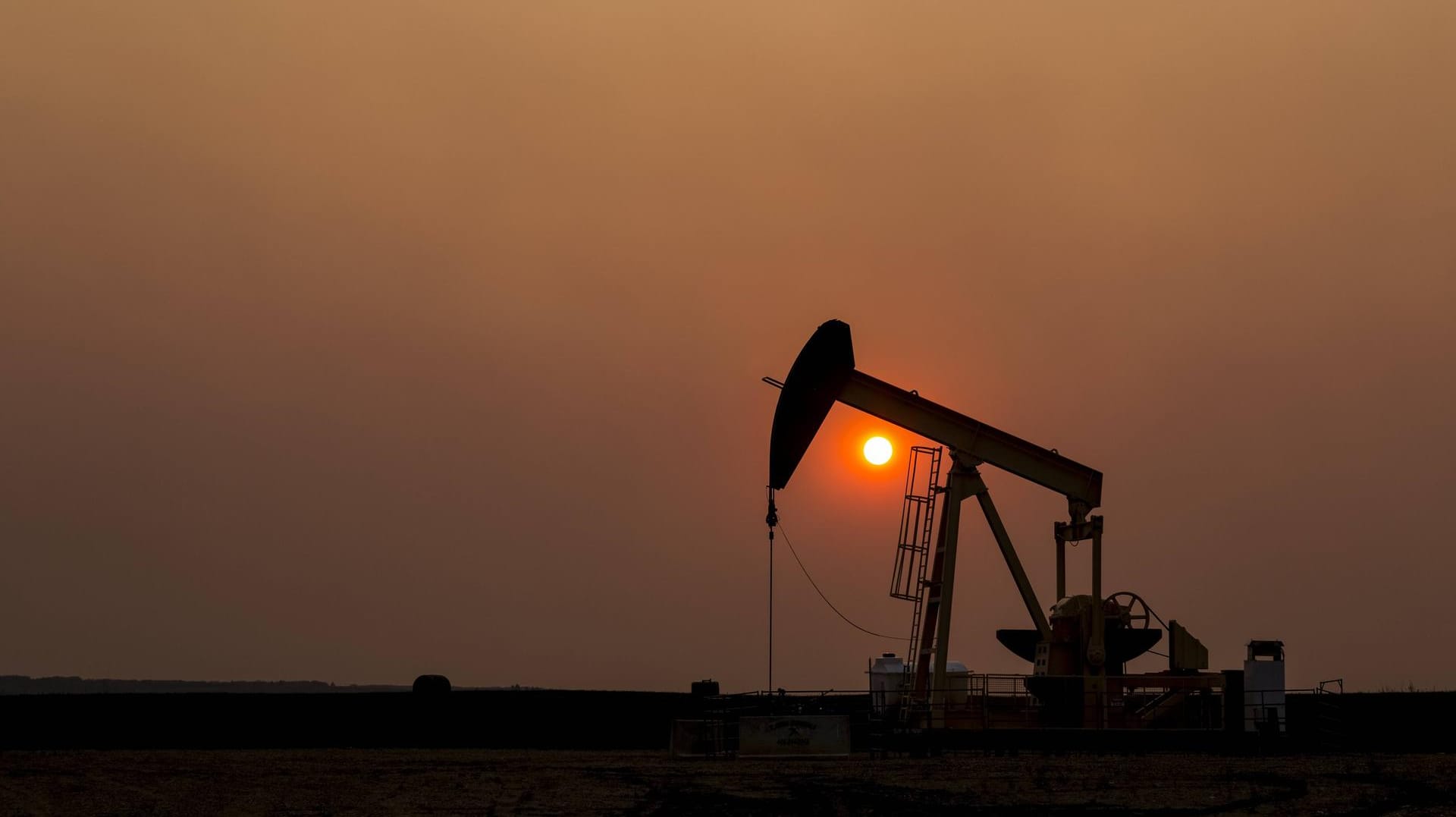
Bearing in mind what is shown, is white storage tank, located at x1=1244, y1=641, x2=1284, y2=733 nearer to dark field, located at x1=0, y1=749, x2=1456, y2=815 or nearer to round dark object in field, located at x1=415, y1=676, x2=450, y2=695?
dark field, located at x1=0, y1=749, x2=1456, y2=815

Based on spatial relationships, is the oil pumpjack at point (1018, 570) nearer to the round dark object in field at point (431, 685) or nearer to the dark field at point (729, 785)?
the dark field at point (729, 785)

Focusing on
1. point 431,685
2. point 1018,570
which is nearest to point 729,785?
point 1018,570

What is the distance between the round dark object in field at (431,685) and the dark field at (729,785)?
6.73 metres

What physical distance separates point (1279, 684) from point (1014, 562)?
4.60 m

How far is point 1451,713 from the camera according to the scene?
31062 millimetres

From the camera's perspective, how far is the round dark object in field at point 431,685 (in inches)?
1278

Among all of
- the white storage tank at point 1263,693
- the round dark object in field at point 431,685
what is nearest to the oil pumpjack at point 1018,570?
the white storage tank at point 1263,693

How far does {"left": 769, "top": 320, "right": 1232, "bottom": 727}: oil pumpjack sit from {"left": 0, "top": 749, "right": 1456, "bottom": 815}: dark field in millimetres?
1482

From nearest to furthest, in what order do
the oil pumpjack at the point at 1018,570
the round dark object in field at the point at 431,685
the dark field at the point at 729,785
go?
1. the dark field at the point at 729,785
2. the oil pumpjack at the point at 1018,570
3. the round dark object in field at the point at 431,685

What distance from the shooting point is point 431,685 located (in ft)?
107

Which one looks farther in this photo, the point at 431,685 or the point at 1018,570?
the point at 431,685

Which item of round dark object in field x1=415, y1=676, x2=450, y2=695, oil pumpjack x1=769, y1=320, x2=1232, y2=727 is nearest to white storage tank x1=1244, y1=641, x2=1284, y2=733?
oil pumpjack x1=769, y1=320, x2=1232, y2=727

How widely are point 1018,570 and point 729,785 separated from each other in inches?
351

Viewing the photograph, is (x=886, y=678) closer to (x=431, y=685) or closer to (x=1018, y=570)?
(x=1018, y=570)
